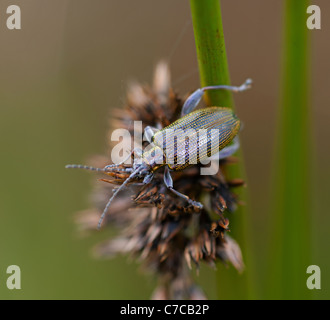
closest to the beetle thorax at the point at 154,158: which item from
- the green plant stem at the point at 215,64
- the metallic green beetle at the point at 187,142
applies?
the metallic green beetle at the point at 187,142

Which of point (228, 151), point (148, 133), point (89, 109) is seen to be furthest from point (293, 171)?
point (89, 109)

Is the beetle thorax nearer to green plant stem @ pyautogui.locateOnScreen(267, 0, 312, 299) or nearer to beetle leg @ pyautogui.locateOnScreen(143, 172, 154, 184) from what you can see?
beetle leg @ pyautogui.locateOnScreen(143, 172, 154, 184)

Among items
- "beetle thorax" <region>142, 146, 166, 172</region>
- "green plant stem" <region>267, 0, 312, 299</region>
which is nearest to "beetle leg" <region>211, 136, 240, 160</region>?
"green plant stem" <region>267, 0, 312, 299</region>

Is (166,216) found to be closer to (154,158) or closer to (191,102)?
(154,158)

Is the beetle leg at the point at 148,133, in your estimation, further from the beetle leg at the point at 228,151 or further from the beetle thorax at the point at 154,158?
the beetle leg at the point at 228,151

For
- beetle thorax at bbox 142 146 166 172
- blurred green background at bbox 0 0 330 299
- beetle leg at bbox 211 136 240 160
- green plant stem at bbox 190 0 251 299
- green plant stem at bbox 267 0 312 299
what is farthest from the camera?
blurred green background at bbox 0 0 330 299

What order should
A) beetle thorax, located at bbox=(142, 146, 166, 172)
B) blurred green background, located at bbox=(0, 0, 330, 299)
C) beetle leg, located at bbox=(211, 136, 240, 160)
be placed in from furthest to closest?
blurred green background, located at bbox=(0, 0, 330, 299) → beetle thorax, located at bbox=(142, 146, 166, 172) → beetle leg, located at bbox=(211, 136, 240, 160)

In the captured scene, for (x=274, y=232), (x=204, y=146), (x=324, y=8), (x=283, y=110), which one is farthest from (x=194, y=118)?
(x=324, y=8)
